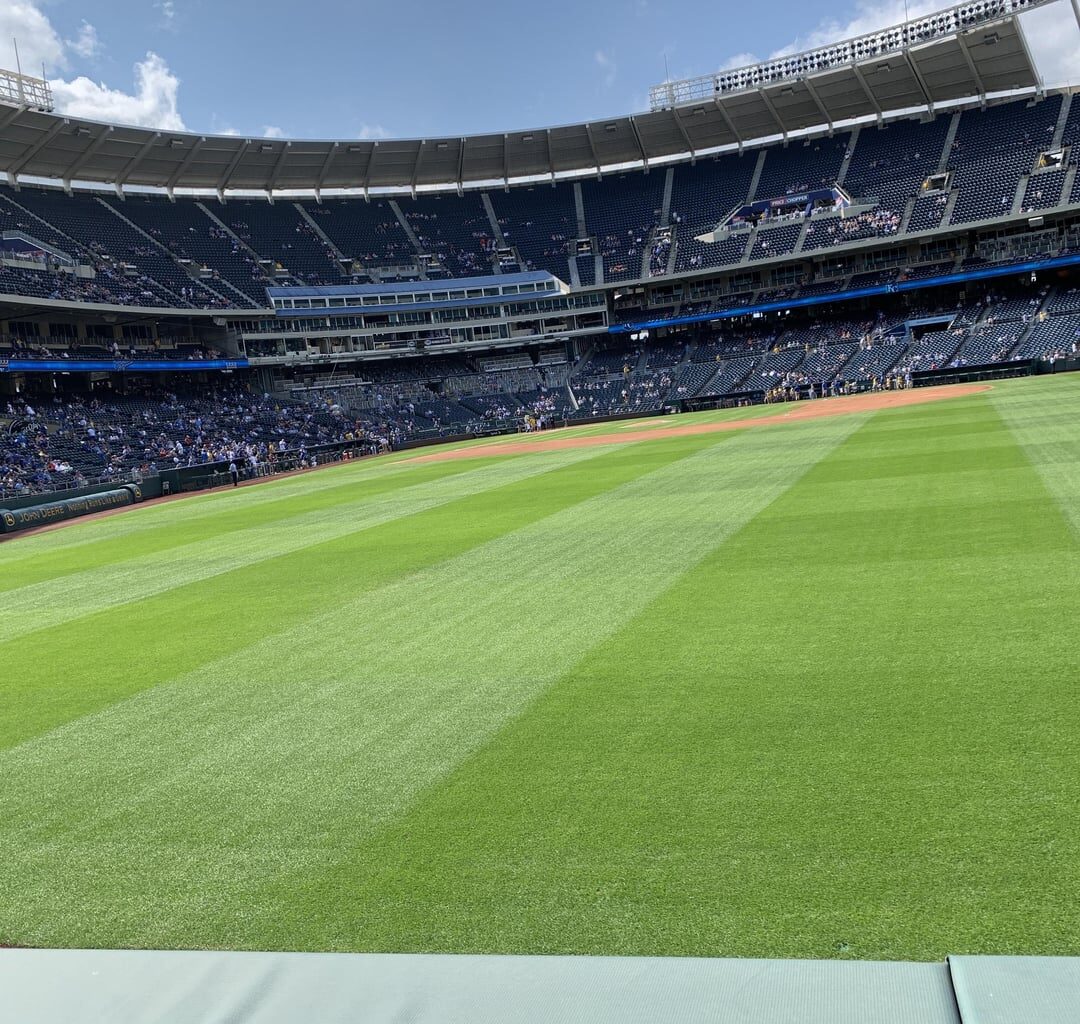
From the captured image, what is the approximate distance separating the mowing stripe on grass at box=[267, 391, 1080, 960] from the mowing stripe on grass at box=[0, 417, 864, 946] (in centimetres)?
38

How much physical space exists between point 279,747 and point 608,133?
75.3m

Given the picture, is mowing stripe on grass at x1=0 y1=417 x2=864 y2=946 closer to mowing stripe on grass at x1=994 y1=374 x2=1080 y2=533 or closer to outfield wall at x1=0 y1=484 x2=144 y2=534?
mowing stripe on grass at x1=994 y1=374 x2=1080 y2=533

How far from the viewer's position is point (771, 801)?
5.27m

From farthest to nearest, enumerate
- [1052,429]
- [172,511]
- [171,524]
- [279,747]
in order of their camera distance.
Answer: [172,511] → [171,524] → [1052,429] → [279,747]

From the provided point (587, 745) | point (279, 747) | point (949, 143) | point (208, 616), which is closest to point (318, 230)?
point (949, 143)

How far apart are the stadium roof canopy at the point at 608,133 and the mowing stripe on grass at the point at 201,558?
47053 millimetres

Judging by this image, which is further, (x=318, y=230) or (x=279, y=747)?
(x=318, y=230)

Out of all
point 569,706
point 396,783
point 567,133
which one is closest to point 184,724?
point 396,783

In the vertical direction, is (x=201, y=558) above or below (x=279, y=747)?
below

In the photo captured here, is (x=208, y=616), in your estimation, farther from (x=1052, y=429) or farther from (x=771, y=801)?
(x=1052, y=429)

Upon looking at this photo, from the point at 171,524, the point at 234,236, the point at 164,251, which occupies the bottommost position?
the point at 171,524

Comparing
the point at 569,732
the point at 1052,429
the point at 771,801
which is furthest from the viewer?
the point at 1052,429

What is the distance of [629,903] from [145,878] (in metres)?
2.96

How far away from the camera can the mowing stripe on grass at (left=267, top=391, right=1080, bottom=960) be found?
4137 mm
